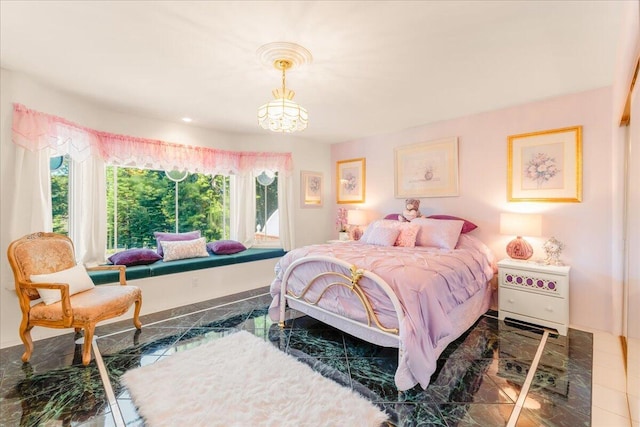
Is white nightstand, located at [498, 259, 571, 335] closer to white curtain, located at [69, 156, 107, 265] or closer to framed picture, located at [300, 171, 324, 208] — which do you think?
framed picture, located at [300, 171, 324, 208]

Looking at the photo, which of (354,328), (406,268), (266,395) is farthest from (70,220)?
(406,268)

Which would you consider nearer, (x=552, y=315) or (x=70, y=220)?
(x=552, y=315)

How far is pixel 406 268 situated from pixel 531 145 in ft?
7.73

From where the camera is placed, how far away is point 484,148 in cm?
371

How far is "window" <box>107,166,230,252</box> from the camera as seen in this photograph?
3.97 m

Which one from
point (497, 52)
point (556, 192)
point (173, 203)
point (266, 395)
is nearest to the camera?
point (266, 395)

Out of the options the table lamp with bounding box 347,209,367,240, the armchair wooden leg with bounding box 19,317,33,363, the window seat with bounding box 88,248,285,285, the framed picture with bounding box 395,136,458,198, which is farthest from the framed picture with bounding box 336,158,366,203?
the armchair wooden leg with bounding box 19,317,33,363

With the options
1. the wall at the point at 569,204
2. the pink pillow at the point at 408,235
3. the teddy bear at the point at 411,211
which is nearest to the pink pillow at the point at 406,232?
the pink pillow at the point at 408,235

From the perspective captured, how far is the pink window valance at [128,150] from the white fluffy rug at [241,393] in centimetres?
247

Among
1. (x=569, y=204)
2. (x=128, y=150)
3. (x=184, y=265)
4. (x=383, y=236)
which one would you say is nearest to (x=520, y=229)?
(x=569, y=204)

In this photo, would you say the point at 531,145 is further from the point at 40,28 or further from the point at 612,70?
the point at 40,28

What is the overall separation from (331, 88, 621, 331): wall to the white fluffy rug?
2735mm

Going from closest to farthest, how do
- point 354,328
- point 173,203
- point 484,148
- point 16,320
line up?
point 354,328 → point 16,320 → point 484,148 → point 173,203

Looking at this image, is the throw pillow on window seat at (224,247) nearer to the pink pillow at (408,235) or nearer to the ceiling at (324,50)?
the ceiling at (324,50)
